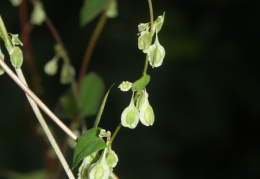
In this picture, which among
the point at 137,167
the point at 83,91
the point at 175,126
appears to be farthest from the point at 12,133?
the point at 83,91

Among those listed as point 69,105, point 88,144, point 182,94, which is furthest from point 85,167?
point 182,94

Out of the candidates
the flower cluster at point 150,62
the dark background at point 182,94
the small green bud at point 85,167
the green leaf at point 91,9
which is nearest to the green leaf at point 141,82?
the flower cluster at point 150,62

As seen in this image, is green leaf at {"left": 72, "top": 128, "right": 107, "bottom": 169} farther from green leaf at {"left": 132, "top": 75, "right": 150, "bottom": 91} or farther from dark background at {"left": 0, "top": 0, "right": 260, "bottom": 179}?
dark background at {"left": 0, "top": 0, "right": 260, "bottom": 179}

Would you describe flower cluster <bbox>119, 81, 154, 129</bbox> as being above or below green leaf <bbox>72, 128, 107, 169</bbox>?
above

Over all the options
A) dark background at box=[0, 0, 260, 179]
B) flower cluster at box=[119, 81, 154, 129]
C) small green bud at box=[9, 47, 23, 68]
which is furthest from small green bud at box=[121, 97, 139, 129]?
dark background at box=[0, 0, 260, 179]

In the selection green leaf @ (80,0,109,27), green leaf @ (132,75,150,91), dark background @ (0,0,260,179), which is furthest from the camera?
dark background @ (0,0,260,179)

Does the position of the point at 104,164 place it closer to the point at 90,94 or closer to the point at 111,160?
the point at 111,160

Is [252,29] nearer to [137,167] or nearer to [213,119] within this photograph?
[213,119]

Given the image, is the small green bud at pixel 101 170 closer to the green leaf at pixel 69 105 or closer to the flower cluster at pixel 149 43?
the flower cluster at pixel 149 43
